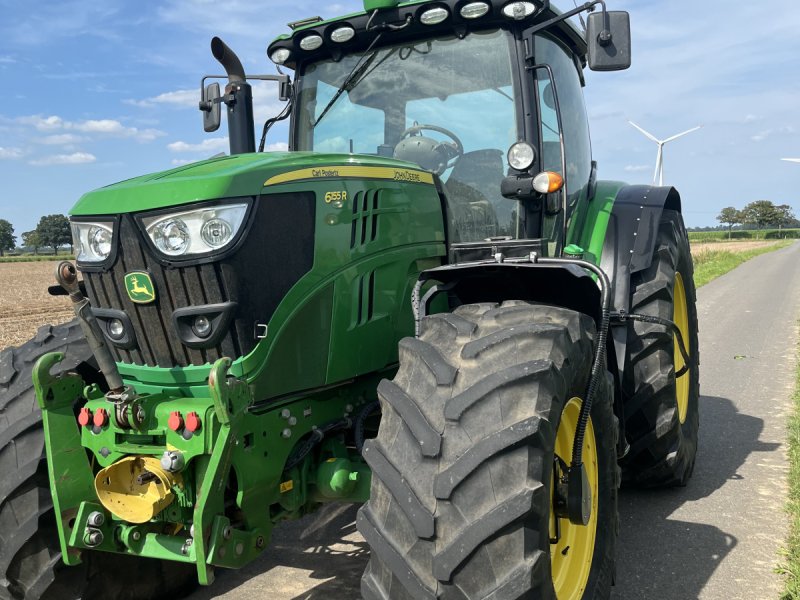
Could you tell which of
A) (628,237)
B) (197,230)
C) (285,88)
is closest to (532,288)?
(628,237)

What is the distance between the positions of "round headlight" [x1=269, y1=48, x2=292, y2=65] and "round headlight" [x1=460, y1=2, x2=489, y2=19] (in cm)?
99

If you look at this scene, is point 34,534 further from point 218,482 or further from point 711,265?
point 711,265

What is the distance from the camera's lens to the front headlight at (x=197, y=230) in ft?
8.43

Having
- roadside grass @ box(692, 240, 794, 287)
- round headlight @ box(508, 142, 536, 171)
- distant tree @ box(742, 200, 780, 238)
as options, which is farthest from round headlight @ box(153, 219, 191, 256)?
distant tree @ box(742, 200, 780, 238)

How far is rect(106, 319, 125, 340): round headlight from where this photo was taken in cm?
280

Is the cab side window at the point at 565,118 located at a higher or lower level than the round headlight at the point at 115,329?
higher

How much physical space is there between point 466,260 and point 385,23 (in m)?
1.23

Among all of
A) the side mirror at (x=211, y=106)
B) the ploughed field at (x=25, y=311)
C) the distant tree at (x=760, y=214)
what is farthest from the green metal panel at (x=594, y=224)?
the distant tree at (x=760, y=214)

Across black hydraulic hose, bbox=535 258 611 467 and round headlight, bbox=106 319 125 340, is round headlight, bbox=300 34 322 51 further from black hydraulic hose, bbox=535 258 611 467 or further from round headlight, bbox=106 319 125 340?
round headlight, bbox=106 319 125 340

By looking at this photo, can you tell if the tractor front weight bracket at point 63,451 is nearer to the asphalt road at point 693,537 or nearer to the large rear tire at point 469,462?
the asphalt road at point 693,537

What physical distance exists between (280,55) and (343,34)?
1.42ft

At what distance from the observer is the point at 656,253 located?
420 centimetres

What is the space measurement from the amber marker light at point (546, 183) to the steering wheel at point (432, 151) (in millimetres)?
457

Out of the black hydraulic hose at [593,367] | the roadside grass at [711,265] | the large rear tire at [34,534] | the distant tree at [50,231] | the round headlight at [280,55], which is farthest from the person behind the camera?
the distant tree at [50,231]
